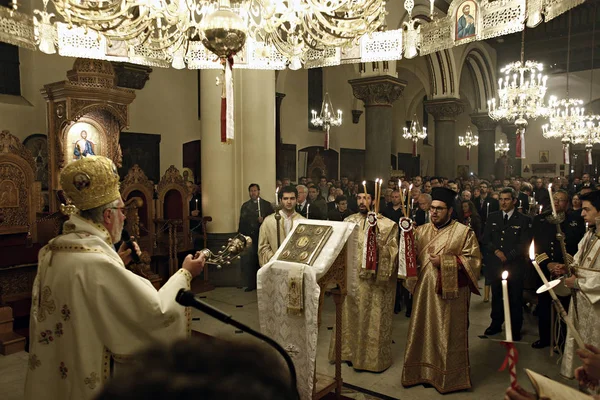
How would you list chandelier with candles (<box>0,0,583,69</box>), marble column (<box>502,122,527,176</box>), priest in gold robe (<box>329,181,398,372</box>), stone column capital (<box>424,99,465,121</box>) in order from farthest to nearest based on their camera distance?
marble column (<box>502,122,527,176</box>) → stone column capital (<box>424,99,465,121</box>) → priest in gold robe (<box>329,181,398,372</box>) → chandelier with candles (<box>0,0,583,69</box>)

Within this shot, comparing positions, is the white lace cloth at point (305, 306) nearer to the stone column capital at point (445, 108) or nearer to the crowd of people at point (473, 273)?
the crowd of people at point (473, 273)

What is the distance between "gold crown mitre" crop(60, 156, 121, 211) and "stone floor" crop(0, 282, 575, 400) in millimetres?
1320

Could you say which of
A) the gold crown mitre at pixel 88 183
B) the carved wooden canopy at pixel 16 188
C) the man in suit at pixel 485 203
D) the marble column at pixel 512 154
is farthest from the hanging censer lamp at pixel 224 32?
the marble column at pixel 512 154

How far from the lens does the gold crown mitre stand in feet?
6.80

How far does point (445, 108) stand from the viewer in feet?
54.3

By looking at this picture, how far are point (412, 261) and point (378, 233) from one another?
0.55 m

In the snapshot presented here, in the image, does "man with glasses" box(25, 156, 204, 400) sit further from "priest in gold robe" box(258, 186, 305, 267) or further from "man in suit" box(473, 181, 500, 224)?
"man in suit" box(473, 181, 500, 224)

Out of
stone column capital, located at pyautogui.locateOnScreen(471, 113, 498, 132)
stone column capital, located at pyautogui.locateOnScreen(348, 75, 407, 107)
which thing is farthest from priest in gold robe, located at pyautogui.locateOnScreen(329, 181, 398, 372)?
stone column capital, located at pyautogui.locateOnScreen(471, 113, 498, 132)

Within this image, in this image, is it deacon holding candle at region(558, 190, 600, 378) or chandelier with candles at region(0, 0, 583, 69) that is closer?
chandelier with candles at region(0, 0, 583, 69)

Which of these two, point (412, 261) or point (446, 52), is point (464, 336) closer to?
point (412, 261)

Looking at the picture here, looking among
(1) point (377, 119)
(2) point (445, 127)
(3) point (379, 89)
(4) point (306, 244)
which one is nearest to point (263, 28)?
(4) point (306, 244)

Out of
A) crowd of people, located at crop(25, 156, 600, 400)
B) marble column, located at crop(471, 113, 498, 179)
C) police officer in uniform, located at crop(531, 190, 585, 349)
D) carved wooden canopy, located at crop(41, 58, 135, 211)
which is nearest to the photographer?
crowd of people, located at crop(25, 156, 600, 400)

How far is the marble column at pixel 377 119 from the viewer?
12.2 meters

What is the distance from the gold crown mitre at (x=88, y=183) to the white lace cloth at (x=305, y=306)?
1.55 m
